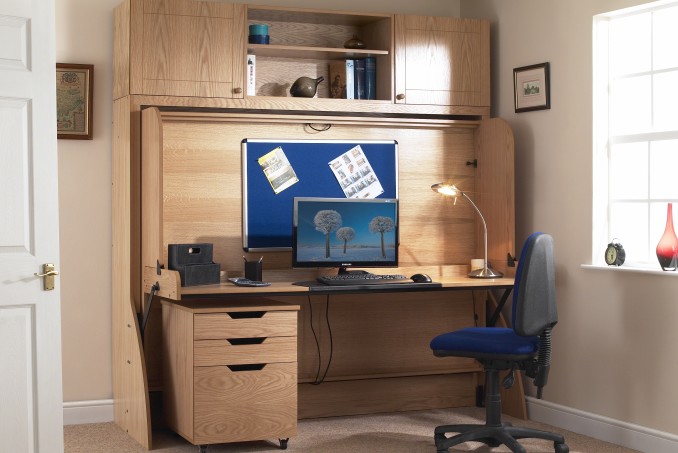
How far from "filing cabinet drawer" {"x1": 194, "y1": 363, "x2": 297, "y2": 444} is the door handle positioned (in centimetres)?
89

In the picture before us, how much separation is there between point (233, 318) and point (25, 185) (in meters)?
1.17

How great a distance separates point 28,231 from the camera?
3576 mm

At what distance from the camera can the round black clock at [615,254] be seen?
4410mm

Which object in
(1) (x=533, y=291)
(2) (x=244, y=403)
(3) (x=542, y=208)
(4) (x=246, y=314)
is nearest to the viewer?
(1) (x=533, y=291)

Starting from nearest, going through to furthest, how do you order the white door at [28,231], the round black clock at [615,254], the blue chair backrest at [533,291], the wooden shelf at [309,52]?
1. the white door at [28,231]
2. the blue chair backrest at [533,291]
3. the round black clock at [615,254]
4. the wooden shelf at [309,52]

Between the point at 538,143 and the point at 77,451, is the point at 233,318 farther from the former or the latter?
the point at 538,143

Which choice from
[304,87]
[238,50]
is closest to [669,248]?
[304,87]

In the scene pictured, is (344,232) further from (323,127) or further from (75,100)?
(75,100)

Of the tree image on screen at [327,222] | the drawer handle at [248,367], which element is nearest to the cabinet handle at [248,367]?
the drawer handle at [248,367]

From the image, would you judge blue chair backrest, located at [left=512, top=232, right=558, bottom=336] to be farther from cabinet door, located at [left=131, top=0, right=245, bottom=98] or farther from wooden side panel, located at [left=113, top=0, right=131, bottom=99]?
wooden side panel, located at [left=113, top=0, right=131, bottom=99]

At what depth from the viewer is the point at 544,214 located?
4.91 meters

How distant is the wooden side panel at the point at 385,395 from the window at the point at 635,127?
1175 mm

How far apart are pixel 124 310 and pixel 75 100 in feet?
3.58

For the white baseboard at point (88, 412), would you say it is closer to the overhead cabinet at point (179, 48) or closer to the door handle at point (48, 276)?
the door handle at point (48, 276)
